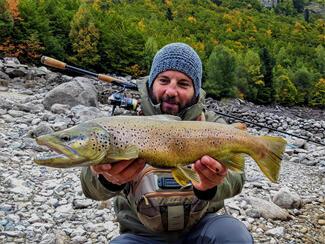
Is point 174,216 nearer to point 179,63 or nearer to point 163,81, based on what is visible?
point 163,81

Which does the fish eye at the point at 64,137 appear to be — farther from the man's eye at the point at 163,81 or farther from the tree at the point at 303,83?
the tree at the point at 303,83

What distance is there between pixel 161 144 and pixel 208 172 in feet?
1.40

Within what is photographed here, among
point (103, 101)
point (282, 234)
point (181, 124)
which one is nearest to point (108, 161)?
point (181, 124)

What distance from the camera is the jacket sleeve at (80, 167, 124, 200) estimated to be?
326 centimetres

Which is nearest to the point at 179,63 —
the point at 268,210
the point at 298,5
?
the point at 268,210

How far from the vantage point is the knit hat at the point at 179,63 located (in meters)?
3.89

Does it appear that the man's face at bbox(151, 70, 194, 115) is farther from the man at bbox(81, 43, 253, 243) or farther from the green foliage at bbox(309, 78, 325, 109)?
the green foliage at bbox(309, 78, 325, 109)

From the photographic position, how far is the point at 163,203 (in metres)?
3.54

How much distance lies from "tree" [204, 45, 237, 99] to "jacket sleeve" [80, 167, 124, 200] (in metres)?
31.3

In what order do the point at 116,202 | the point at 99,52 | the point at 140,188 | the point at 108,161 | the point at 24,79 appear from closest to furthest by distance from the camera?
the point at 108,161 → the point at 140,188 → the point at 116,202 → the point at 24,79 → the point at 99,52

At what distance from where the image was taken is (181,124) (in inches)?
121

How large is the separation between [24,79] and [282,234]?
53.0ft

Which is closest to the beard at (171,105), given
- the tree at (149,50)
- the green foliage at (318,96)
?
the tree at (149,50)

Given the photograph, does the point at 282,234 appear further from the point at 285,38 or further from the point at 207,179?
the point at 285,38
